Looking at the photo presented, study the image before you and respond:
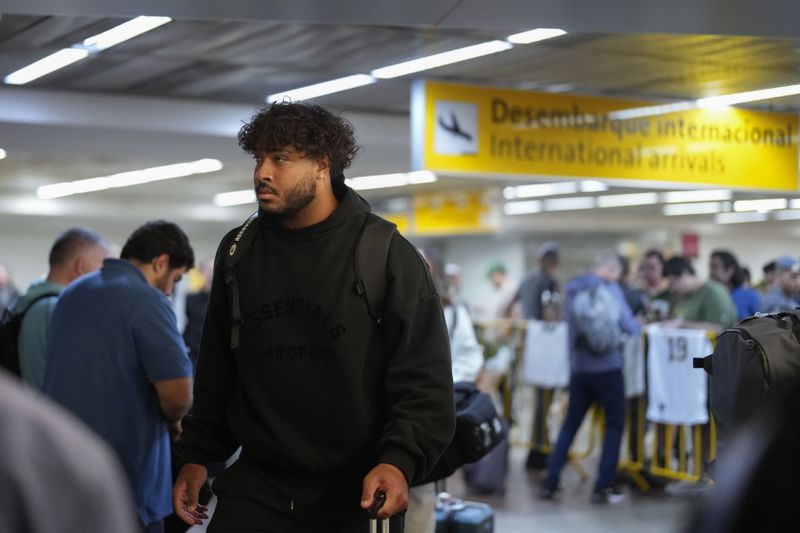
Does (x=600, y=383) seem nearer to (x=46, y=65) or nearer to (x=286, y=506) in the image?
(x=46, y=65)

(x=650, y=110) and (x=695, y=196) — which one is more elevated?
(x=650, y=110)

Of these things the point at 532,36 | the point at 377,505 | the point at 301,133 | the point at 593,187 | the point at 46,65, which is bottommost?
the point at 377,505

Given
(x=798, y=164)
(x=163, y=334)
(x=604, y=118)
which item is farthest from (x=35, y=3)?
(x=798, y=164)

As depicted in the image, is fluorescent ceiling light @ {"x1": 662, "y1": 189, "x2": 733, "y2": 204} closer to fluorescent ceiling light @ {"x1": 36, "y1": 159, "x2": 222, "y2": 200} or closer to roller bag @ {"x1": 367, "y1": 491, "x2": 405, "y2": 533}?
fluorescent ceiling light @ {"x1": 36, "y1": 159, "x2": 222, "y2": 200}

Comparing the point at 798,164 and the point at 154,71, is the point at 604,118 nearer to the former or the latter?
the point at 798,164

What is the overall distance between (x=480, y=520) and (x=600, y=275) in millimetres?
3883

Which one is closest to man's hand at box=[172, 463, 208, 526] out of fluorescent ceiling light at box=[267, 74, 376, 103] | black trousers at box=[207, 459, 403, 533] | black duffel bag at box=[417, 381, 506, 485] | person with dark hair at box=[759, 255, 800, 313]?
black trousers at box=[207, 459, 403, 533]

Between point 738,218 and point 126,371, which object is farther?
point 738,218

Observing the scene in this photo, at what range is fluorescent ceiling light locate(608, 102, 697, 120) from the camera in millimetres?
9305

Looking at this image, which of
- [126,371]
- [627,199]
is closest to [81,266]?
[126,371]

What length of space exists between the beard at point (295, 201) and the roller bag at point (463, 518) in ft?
10.3

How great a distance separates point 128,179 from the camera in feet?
61.5

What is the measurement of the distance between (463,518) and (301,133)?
128 inches

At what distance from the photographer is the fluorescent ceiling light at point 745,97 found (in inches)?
360
